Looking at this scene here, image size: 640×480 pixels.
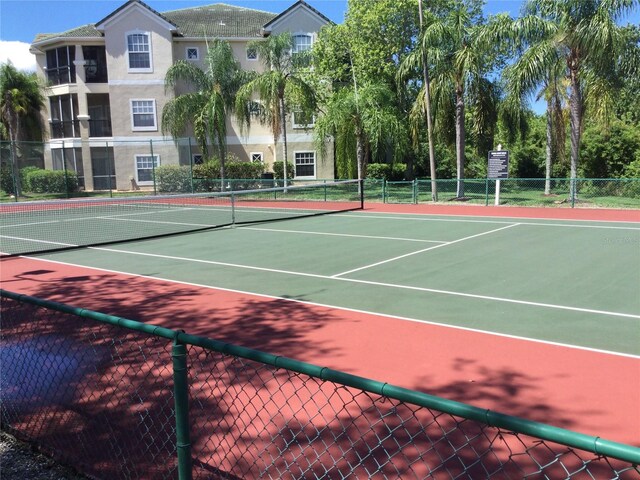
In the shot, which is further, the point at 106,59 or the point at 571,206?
the point at 106,59

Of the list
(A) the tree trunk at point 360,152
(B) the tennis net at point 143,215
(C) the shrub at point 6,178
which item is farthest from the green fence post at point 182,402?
(C) the shrub at point 6,178

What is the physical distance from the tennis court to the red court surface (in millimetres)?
22

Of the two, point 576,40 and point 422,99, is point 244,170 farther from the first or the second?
point 576,40

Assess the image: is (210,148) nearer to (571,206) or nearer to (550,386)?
(571,206)

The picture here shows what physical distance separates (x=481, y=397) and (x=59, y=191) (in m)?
34.2

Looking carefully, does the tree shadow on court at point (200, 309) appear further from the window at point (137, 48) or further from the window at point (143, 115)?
the window at point (137, 48)

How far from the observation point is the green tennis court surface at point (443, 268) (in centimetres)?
787

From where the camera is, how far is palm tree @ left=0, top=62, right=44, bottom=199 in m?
37.8

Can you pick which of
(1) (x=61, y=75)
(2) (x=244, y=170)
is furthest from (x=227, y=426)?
(1) (x=61, y=75)

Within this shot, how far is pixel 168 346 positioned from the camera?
678cm

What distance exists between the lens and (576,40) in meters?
22.9

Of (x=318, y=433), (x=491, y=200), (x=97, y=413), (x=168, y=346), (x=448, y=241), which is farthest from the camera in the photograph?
(x=491, y=200)

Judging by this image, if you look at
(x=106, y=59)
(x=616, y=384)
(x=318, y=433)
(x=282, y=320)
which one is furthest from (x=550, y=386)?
(x=106, y=59)

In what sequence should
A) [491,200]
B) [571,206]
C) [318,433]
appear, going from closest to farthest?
[318,433]
[571,206]
[491,200]
